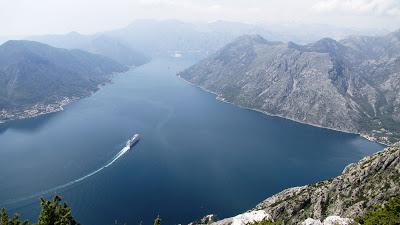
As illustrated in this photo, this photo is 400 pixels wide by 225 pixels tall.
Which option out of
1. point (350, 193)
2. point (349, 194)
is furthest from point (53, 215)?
point (350, 193)

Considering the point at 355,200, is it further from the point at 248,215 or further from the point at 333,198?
the point at 248,215

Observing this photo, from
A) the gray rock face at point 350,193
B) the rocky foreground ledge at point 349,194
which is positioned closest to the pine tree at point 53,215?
the rocky foreground ledge at point 349,194

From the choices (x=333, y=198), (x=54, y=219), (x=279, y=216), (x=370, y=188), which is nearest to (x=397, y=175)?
(x=370, y=188)

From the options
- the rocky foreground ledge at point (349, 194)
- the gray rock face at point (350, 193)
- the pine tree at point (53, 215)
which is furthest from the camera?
the gray rock face at point (350, 193)

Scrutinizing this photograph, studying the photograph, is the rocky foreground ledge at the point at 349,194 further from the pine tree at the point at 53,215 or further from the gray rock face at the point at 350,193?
the pine tree at the point at 53,215

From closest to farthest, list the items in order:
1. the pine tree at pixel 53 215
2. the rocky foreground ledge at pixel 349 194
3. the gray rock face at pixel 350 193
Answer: the pine tree at pixel 53 215
the rocky foreground ledge at pixel 349 194
the gray rock face at pixel 350 193

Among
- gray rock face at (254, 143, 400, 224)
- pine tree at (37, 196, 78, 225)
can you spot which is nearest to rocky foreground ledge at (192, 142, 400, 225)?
gray rock face at (254, 143, 400, 224)

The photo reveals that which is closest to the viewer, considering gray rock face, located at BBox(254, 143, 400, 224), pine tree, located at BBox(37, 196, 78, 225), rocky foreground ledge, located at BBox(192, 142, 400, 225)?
pine tree, located at BBox(37, 196, 78, 225)

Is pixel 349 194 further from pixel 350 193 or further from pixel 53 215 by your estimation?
pixel 53 215

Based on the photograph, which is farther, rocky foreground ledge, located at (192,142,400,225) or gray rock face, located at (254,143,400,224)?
gray rock face, located at (254,143,400,224)

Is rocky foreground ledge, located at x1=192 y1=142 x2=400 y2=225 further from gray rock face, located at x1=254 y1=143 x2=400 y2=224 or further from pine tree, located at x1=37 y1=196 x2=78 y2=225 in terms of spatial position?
pine tree, located at x1=37 y1=196 x2=78 y2=225

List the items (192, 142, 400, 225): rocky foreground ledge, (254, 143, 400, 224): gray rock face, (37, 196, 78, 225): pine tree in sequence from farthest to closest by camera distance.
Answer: (254, 143, 400, 224): gray rock face → (192, 142, 400, 225): rocky foreground ledge → (37, 196, 78, 225): pine tree
